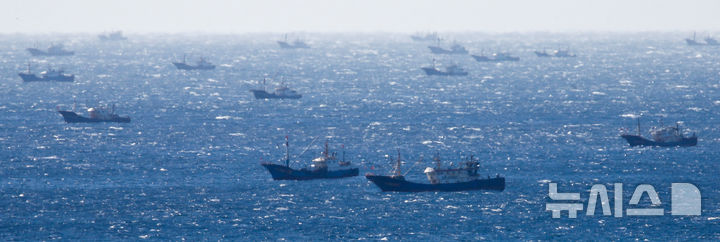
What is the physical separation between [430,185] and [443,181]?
1817 mm

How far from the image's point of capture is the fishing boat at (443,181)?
16425 centimetres

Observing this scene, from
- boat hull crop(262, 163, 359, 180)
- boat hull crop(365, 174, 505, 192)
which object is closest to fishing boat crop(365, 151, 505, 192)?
boat hull crop(365, 174, 505, 192)

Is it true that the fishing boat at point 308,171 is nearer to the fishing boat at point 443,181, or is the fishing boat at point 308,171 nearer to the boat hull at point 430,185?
the fishing boat at point 443,181

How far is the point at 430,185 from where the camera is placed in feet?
541

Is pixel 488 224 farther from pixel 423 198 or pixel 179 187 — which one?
pixel 179 187

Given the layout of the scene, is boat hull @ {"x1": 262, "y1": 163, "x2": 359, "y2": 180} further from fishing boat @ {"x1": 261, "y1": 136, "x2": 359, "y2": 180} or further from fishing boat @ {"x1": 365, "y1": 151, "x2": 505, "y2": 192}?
fishing boat @ {"x1": 365, "y1": 151, "x2": 505, "y2": 192}

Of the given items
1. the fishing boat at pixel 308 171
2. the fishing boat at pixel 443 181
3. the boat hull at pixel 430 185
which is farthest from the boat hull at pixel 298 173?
the boat hull at pixel 430 185

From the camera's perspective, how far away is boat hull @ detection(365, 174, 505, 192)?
164 m

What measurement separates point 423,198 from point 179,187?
30.6 meters

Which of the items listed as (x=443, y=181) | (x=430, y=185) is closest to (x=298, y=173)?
(x=430, y=185)

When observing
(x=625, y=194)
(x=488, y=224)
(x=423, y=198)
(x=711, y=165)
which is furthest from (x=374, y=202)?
(x=711, y=165)

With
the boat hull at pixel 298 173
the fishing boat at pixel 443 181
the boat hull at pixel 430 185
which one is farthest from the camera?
the boat hull at pixel 298 173

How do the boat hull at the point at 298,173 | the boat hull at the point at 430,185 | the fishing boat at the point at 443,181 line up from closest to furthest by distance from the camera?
1. the boat hull at the point at 430,185
2. the fishing boat at the point at 443,181
3. the boat hull at the point at 298,173

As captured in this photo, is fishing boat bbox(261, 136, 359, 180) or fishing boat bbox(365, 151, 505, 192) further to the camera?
fishing boat bbox(261, 136, 359, 180)
